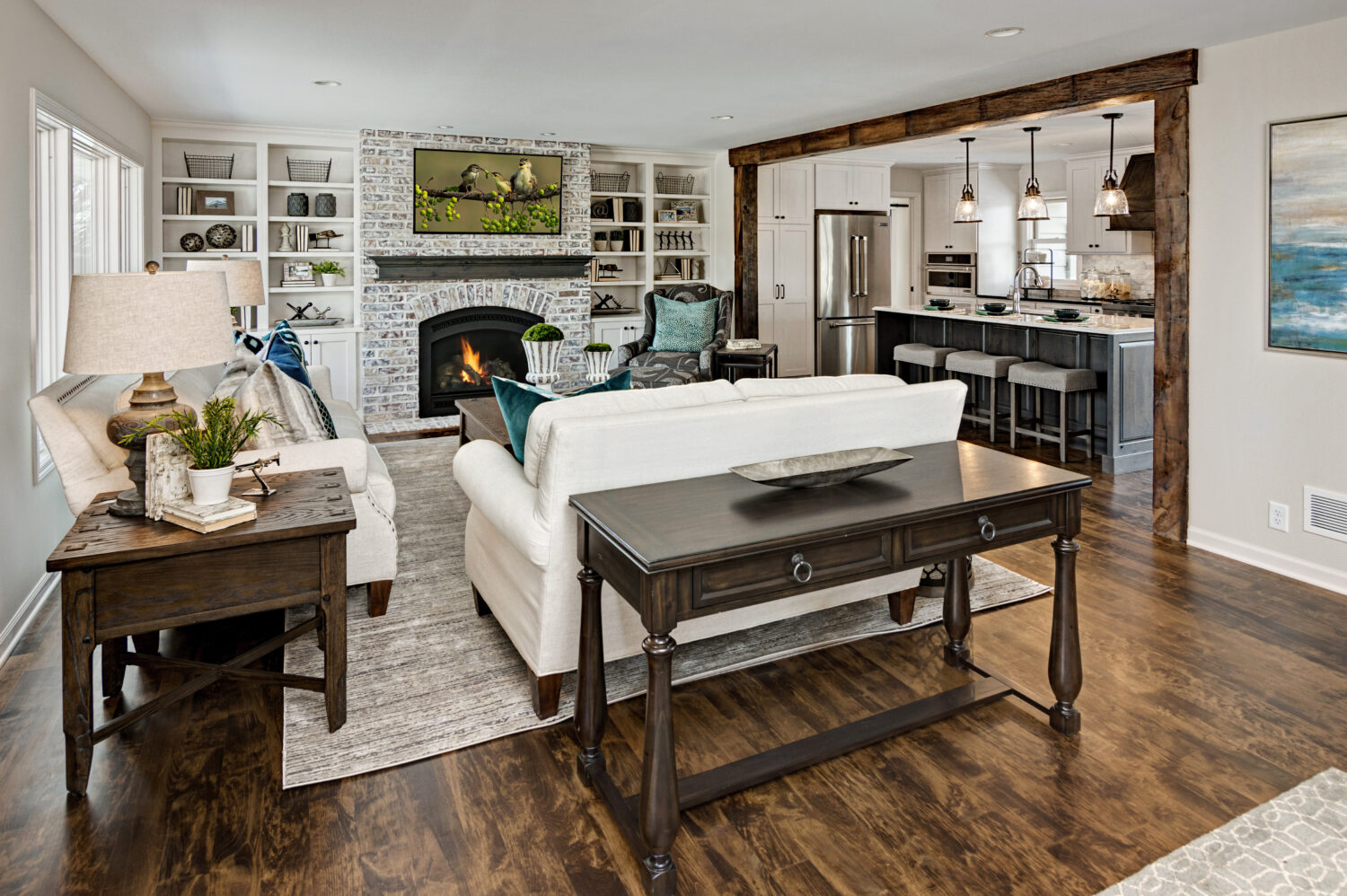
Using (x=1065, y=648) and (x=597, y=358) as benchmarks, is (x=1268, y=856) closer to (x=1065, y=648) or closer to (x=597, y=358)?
(x=1065, y=648)

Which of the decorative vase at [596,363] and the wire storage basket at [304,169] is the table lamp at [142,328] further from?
the wire storage basket at [304,169]

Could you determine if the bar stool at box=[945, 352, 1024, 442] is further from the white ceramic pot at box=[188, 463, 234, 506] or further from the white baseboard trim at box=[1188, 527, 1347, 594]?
the white ceramic pot at box=[188, 463, 234, 506]

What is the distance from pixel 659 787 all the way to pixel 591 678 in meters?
0.46

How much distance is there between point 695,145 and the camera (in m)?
8.05

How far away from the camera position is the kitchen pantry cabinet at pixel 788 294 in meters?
8.84

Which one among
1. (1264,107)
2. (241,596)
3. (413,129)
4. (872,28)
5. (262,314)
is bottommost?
(241,596)

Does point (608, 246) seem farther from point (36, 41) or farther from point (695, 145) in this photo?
point (36, 41)

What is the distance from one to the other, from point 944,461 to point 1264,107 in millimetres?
2667

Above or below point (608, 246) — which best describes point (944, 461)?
below

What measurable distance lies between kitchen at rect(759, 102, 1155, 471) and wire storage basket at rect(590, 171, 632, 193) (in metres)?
1.44

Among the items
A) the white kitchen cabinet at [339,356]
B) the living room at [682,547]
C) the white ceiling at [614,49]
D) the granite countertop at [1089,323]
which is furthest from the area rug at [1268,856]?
the white kitchen cabinet at [339,356]

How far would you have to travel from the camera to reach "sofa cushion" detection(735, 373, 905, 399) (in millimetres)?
2794

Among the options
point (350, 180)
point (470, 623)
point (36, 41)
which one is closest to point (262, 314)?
point (350, 180)

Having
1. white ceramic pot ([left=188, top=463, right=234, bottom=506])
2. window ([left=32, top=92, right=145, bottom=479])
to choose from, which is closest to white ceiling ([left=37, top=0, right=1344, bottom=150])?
window ([left=32, top=92, right=145, bottom=479])
